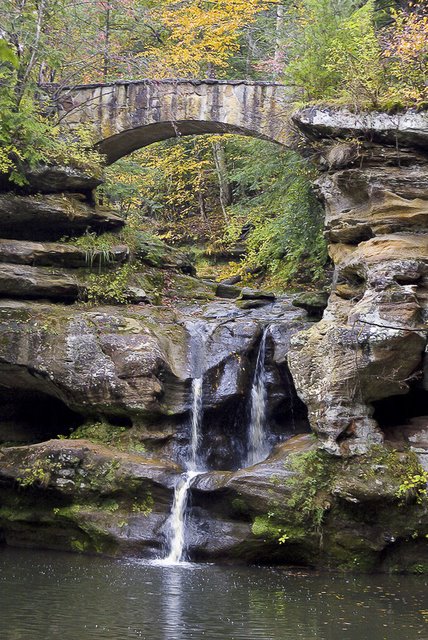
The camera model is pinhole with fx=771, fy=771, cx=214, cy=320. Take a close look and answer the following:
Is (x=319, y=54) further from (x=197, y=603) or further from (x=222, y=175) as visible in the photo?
(x=222, y=175)

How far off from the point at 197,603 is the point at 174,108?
10.6m

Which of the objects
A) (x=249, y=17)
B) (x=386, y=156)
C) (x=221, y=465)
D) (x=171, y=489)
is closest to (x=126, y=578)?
(x=171, y=489)

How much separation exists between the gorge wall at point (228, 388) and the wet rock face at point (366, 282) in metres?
0.03

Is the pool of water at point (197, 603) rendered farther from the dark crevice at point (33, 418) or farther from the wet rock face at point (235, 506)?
the dark crevice at point (33, 418)

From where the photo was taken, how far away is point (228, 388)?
Answer: 43.7ft

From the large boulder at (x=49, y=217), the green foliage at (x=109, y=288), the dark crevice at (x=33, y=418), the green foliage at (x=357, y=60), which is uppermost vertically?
the green foliage at (x=357, y=60)

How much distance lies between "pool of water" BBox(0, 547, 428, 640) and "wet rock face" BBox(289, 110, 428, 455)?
2.28 metres

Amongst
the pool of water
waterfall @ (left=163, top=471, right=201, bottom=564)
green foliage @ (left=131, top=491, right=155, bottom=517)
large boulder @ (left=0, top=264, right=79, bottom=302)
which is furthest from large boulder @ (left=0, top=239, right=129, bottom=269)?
the pool of water

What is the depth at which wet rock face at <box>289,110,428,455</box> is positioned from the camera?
11.0 m

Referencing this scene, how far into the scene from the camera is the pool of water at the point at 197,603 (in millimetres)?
7328

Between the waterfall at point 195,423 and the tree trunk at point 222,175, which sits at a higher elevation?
the tree trunk at point 222,175

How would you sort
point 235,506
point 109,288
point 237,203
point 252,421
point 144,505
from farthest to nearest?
1. point 237,203
2. point 109,288
3. point 252,421
4. point 144,505
5. point 235,506

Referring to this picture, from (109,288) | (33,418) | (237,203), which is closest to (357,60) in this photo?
(109,288)

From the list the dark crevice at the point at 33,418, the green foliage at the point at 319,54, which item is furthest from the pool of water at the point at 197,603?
the green foliage at the point at 319,54
